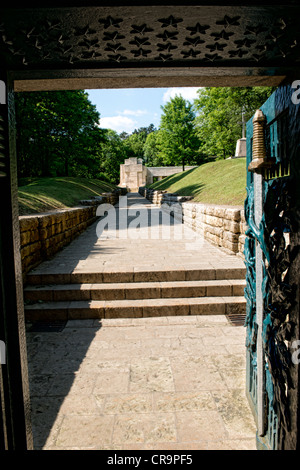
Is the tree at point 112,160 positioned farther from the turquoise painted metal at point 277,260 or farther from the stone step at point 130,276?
the turquoise painted metal at point 277,260

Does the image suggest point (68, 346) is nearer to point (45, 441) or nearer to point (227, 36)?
point (45, 441)

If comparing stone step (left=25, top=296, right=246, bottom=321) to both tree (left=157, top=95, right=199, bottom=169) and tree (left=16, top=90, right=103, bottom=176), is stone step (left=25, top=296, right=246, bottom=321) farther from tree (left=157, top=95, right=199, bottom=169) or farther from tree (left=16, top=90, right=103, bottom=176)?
tree (left=157, top=95, right=199, bottom=169)

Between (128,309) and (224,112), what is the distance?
26208mm

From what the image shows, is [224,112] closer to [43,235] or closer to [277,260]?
[43,235]

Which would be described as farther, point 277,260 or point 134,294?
point 134,294

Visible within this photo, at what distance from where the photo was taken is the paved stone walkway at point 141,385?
8.10ft

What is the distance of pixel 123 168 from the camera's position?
50.4 meters

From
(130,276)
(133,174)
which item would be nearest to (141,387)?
(130,276)

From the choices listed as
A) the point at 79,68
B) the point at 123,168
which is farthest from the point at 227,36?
the point at 123,168

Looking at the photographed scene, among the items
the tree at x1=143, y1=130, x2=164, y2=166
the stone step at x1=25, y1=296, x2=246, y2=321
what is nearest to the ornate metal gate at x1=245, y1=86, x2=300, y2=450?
the stone step at x1=25, y1=296, x2=246, y2=321

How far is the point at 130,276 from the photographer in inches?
223

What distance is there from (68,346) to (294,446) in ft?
10.3

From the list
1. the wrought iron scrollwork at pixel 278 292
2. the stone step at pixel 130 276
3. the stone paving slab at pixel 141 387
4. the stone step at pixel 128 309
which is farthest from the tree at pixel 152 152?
the wrought iron scrollwork at pixel 278 292

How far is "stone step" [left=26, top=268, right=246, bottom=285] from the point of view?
18.4 ft
